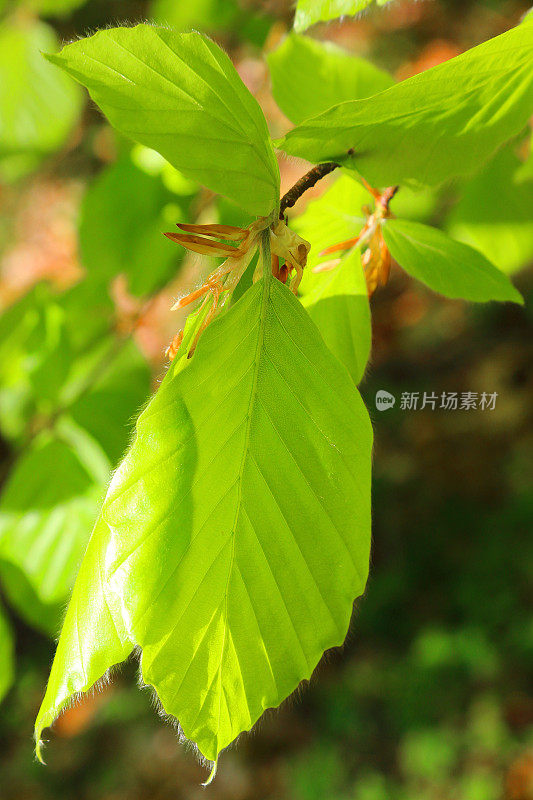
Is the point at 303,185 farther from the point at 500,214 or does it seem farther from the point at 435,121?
the point at 500,214

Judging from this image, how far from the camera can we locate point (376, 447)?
2.75 metres

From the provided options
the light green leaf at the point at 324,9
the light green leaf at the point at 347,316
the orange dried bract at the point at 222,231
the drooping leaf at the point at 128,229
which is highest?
the light green leaf at the point at 324,9

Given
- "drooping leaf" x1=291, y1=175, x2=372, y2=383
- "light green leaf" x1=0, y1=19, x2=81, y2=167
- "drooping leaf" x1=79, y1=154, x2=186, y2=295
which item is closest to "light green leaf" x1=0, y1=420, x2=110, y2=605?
"drooping leaf" x1=79, y1=154, x2=186, y2=295

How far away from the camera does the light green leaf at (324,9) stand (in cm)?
36

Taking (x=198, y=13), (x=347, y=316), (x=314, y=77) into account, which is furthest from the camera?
(x=198, y=13)

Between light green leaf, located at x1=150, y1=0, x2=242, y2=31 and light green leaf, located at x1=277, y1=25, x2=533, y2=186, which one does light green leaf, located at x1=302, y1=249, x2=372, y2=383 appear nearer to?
light green leaf, located at x1=277, y1=25, x2=533, y2=186

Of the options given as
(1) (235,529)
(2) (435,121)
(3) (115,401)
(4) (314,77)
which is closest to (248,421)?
(1) (235,529)

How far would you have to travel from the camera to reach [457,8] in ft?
8.52

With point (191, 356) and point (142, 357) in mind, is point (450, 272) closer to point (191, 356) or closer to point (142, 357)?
point (191, 356)

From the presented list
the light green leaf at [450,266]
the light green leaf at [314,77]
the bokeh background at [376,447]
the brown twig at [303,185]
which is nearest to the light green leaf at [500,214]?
the bokeh background at [376,447]

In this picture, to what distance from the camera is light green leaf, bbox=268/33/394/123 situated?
560 mm

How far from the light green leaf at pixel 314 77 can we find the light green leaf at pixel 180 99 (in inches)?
10.9

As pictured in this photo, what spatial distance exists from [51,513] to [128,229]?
388 mm

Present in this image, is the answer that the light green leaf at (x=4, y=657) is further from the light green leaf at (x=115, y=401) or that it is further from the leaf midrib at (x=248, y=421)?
the leaf midrib at (x=248, y=421)
